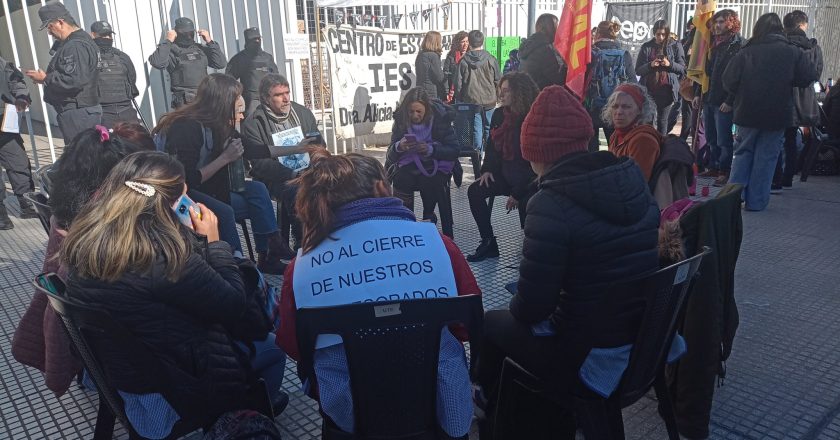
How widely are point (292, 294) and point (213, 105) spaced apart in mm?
2501

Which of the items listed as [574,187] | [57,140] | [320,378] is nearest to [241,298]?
[320,378]

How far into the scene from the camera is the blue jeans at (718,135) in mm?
6832

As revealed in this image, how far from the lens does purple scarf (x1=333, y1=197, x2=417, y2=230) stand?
2.06 metres

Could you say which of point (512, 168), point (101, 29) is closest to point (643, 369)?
point (512, 168)

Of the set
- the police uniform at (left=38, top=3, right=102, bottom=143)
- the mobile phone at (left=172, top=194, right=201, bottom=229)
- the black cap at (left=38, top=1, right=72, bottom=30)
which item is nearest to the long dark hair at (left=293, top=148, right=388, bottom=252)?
the mobile phone at (left=172, top=194, right=201, bottom=229)

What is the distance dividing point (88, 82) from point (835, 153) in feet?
26.7

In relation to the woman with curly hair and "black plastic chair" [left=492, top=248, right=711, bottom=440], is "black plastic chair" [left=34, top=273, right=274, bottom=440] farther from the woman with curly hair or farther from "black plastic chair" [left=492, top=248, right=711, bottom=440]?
the woman with curly hair

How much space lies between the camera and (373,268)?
1936mm

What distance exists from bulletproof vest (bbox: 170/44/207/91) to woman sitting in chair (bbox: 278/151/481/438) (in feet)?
18.9

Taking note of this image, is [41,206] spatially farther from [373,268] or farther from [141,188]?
[373,268]

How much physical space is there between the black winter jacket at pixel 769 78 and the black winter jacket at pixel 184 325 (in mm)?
5466

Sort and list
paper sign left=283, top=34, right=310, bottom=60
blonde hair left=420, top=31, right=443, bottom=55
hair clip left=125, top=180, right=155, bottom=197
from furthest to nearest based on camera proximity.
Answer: blonde hair left=420, top=31, right=443, bottom=55
paper sign left=283, top=34, right=310, bottom=60
hair clip left=125, top=180, right=155, bottom=197

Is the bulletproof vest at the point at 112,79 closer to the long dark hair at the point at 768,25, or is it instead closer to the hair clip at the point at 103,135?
the hair clip at the point at 103,135

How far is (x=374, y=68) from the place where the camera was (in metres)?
8.74
